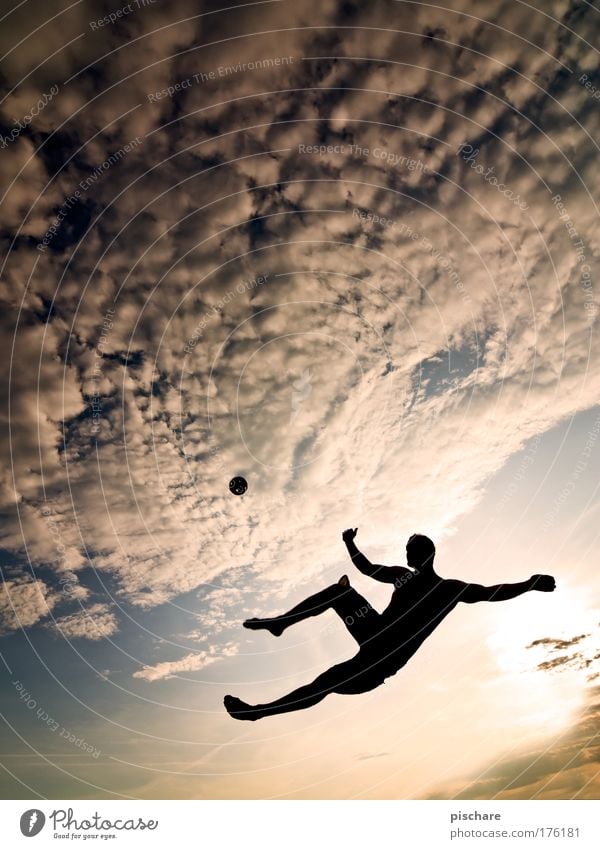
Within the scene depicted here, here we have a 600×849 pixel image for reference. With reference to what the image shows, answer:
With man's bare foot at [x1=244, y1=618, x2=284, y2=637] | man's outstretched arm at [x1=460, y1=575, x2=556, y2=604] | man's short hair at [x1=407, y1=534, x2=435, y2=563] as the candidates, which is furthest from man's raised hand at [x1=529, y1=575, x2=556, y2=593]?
man's bare foot at [x1=244, y1=618, x2=284, y2=637]

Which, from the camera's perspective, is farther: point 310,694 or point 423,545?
point 423,545

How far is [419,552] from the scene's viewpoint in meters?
12.8

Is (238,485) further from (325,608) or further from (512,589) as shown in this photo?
(512,589)

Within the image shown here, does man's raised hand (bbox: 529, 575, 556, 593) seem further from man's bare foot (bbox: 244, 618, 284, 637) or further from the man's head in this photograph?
man's bare foot (bbox: 244, 618, 284, 637)

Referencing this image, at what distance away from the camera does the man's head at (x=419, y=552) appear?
41.9 ft

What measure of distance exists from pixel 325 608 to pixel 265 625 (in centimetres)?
160

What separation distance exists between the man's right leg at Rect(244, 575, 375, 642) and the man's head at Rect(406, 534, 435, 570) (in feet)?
5.77

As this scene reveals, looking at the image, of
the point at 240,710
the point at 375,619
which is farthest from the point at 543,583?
the point at 240,710

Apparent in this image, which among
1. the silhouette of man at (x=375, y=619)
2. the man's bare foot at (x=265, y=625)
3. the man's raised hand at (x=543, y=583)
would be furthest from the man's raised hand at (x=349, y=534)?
the man's raised hand at (x=543, y=583)

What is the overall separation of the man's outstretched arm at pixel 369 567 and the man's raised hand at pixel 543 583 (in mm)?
3015

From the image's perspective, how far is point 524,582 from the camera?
438 inches
